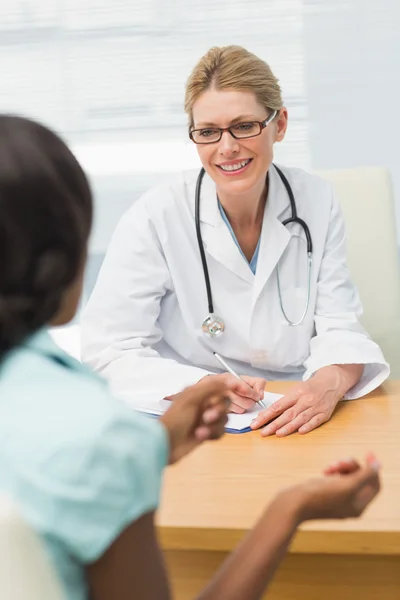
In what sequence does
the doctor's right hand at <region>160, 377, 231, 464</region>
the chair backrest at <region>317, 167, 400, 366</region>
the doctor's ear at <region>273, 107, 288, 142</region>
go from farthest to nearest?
the chair backrest at <region>317, 167, 400, 366</region> → the doctor's ear at <region>273, 107, 288, 142</region> → the doctor's right hand at <region>160, 377, 231, 464</region>

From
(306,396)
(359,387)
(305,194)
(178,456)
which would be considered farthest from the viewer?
(305,194)

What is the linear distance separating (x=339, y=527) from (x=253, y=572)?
31cm

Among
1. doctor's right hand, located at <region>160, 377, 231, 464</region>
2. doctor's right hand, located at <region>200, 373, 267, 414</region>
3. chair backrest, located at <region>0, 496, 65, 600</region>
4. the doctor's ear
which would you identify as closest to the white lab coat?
the doctor's ear

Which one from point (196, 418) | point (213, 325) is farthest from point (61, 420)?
point (213, 325)

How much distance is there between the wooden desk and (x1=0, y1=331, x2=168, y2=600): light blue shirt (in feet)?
1.47

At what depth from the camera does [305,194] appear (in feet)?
6.21

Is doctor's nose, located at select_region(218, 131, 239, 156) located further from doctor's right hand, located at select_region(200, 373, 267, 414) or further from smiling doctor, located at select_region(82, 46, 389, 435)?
doctor's right hand, located at select_region(200, 373, 267, 414)

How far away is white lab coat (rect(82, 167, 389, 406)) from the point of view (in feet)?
5.71

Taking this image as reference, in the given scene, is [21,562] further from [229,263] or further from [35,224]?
[229,263]

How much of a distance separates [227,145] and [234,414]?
0.57 metres

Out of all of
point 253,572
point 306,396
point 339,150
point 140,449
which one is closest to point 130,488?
point 140,449

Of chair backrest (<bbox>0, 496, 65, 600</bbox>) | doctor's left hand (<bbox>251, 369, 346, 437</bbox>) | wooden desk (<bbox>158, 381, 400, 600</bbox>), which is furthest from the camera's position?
doctor's left hand (<bbox>251, 369, 346, 437</bbox>)

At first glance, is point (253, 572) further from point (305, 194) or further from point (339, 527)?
point (305, 194)

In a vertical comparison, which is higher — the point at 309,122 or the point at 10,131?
the point at 10,131
